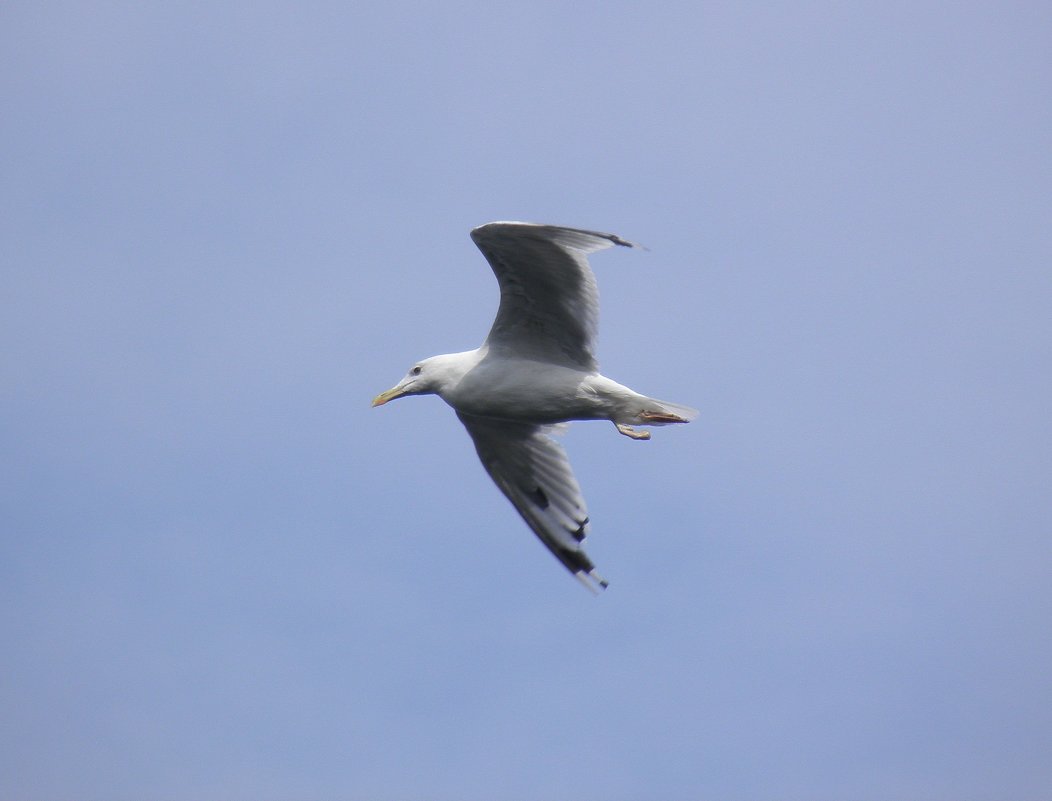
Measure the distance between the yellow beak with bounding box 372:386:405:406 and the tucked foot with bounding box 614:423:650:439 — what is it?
65.4 inches

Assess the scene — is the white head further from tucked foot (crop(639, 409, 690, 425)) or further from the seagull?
tucked foot (crop(639, 409, 690, 425))

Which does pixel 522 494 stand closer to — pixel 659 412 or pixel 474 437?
pixel 474 437

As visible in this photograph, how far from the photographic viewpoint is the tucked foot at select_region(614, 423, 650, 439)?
10703 millimetres

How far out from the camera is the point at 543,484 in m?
11.6

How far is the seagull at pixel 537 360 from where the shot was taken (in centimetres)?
985

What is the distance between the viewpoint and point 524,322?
10492 millimetres

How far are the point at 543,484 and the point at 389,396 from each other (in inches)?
57.6

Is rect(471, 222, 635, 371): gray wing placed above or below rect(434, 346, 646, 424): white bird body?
above

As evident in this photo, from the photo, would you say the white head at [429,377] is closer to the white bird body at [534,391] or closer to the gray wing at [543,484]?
the white bird body at [534,391]

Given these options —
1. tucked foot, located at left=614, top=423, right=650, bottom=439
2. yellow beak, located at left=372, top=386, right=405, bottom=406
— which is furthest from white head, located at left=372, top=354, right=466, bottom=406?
tucked foot, located at left=614, top=423, right=650, bottom=439

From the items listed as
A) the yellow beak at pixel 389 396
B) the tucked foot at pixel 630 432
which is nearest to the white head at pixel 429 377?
the yellow beak at pixel 389 396

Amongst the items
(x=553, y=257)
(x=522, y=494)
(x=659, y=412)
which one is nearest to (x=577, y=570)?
(x=522, y=494)

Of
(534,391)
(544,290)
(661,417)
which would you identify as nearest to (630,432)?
(661,417)

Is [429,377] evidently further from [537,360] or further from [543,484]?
[543,484]
